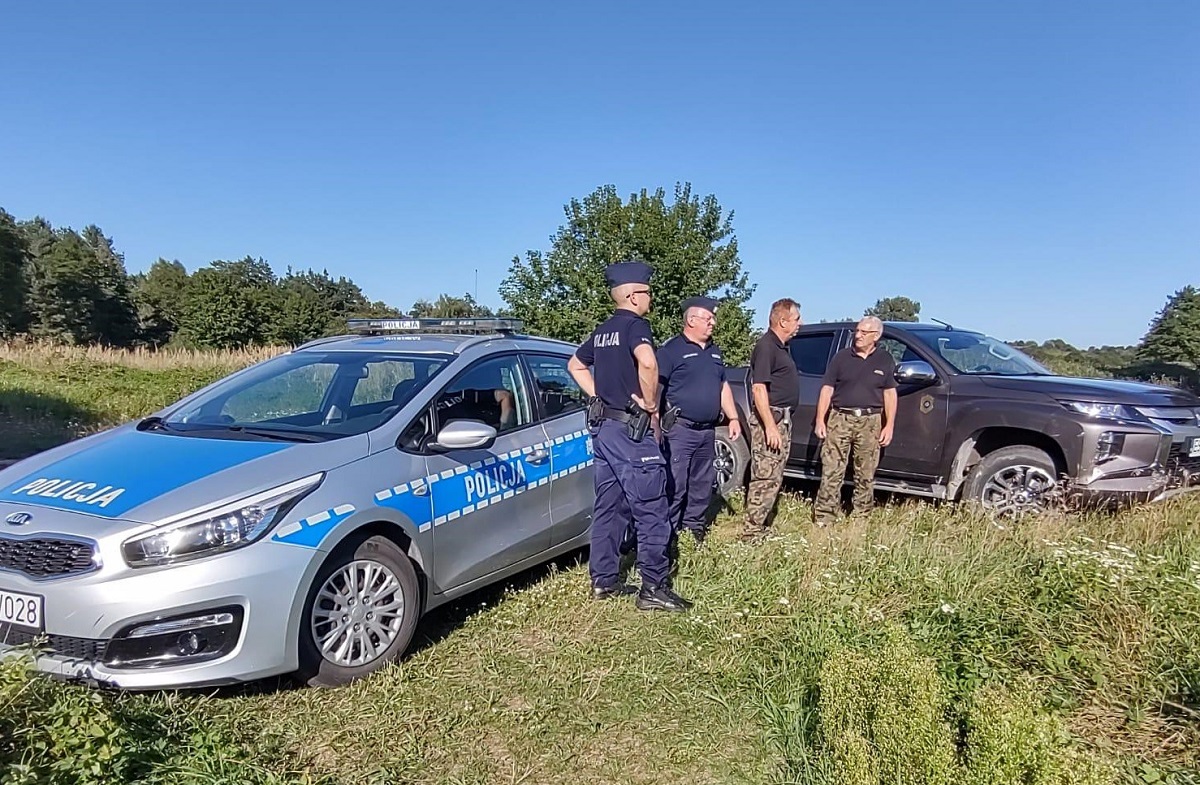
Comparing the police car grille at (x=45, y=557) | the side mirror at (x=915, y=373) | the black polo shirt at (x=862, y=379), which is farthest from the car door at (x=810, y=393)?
the police car grille at (x=45, y=557)

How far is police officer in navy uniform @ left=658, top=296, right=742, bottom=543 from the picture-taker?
4.82m

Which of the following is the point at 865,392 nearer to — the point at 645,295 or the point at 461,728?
the point at 645,295

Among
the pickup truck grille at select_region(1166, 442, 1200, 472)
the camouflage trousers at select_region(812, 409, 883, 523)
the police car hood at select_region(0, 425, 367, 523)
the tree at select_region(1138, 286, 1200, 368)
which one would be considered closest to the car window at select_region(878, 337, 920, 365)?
the camouflage trousers at select_region(812, 409, 883, 523)

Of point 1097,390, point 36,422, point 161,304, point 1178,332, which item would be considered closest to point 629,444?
point 1097,390

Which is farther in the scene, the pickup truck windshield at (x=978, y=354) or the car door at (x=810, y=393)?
the car door at (x=810, y=393)

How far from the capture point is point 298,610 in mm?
3000

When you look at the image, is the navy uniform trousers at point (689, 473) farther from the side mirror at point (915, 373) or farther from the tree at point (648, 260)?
the tree at point (648, 260)

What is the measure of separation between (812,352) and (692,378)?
2.79m

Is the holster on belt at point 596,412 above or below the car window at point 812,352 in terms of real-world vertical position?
below

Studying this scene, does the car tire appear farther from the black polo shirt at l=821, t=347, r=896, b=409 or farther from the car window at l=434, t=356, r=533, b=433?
the black polo shirt at l=821, t=347, r=896, b=409

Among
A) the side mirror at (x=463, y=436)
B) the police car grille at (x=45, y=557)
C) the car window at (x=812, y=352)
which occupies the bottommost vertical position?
the police car grille at (x=45, y=557)

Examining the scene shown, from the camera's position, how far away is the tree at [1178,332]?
3947 centimetres

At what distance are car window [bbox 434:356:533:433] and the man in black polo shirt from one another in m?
2.55

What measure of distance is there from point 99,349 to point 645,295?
59.4 ft
